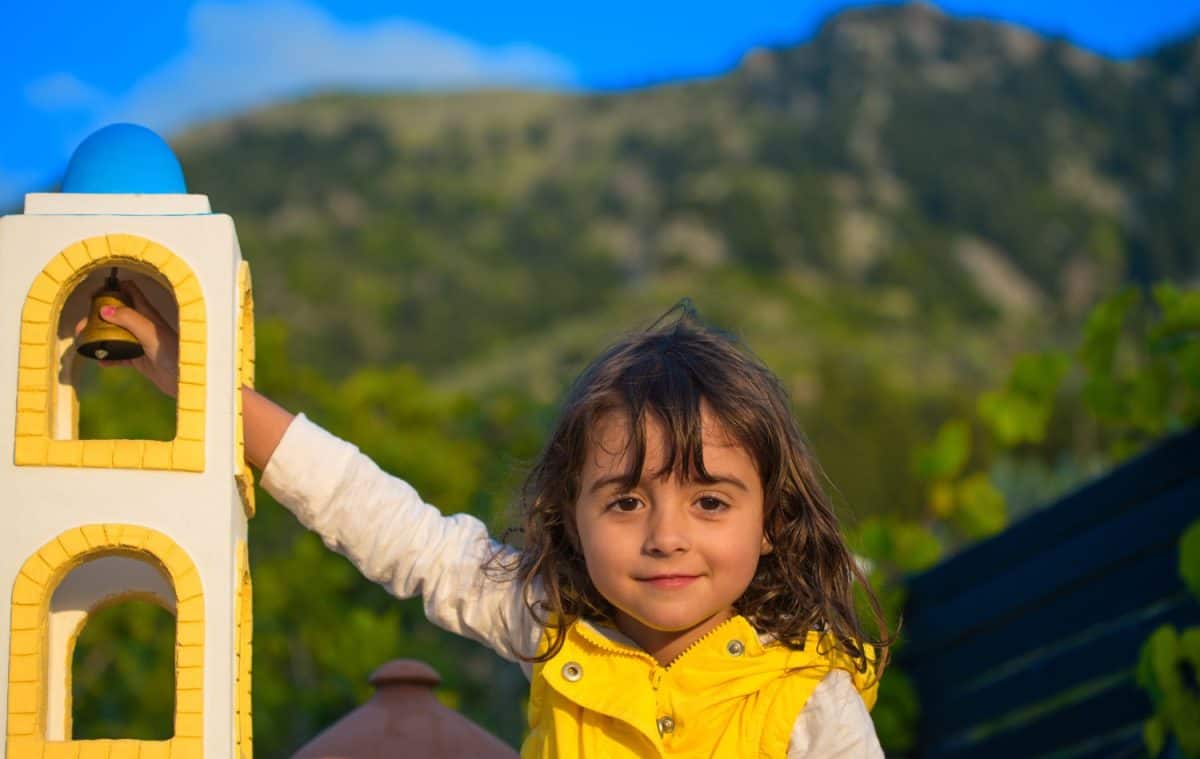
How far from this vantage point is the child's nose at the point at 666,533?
2.18 meters

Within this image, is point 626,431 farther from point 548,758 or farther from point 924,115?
point 924,115

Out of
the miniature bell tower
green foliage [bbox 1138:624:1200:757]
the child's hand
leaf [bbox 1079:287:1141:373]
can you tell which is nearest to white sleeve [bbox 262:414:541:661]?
the miniature bell tower

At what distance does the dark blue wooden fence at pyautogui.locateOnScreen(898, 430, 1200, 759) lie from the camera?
11.1 ft

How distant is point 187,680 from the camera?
205 centimetres

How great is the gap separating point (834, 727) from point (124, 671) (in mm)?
8588

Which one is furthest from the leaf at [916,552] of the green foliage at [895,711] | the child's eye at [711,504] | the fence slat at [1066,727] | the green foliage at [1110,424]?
the child's eye at [711,504]

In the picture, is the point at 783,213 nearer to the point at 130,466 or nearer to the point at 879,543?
the point at 879,543

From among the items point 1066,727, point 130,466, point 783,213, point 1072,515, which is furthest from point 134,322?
point 783,213

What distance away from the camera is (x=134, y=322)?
7.71 ft

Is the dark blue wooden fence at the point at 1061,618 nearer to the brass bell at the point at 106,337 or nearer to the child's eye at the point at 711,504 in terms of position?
the child's eye at the point at 711,504

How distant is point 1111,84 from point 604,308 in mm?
36717

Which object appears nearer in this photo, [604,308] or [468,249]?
[604,308]

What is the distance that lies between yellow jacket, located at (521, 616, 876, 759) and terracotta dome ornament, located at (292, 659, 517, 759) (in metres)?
0.23

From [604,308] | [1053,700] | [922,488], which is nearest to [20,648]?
[1053,700]
